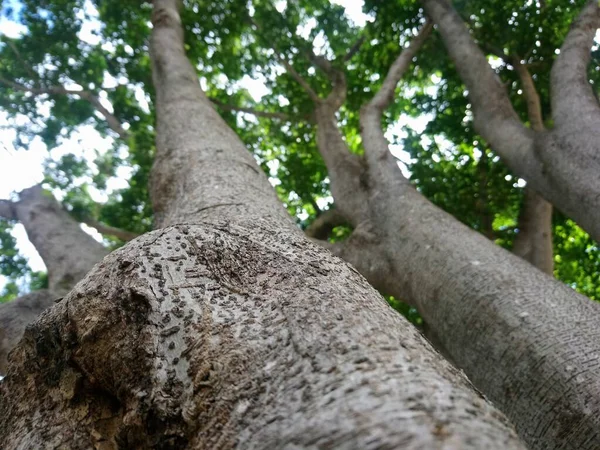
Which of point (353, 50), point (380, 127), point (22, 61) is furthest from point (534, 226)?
point (22, 61)

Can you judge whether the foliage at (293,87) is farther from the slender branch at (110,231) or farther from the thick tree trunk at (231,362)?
the thick tree trunk at (231,362)

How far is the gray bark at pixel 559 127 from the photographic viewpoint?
269 cm

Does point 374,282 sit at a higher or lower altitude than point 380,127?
lower

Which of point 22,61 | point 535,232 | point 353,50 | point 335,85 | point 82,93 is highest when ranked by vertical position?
point 22,61

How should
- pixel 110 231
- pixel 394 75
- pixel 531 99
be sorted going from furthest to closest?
pixel 110 231
pixel 394 75
pixel 531 99

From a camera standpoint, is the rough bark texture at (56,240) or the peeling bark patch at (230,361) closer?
the peeling bark patch at (230,361)

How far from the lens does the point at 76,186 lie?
6559mm

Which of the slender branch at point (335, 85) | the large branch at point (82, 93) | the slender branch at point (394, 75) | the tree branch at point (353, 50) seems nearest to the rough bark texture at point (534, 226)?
the slender branch at point (394, 75)

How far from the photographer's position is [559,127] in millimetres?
3098

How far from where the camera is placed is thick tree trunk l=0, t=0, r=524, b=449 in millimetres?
814

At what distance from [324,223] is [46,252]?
2516 millimetres

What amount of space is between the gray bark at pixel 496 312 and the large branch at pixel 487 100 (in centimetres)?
83

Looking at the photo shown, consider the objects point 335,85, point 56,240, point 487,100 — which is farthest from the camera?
point 335,85

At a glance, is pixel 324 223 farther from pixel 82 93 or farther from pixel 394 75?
pixel 82 93
